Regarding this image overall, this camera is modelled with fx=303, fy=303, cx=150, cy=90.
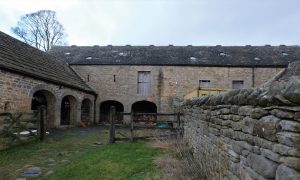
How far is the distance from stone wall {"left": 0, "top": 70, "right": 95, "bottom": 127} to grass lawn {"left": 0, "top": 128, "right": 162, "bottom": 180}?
285 centimetres

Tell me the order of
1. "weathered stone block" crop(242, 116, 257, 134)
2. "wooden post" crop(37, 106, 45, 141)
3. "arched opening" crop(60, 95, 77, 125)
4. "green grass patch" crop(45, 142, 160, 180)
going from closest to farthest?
1. "weathered stone block" crop(242, 116, 257, 134)
2. "green grass patch" crop(45, 142, 160, 180)
3. "wooden post" crop(37, 106, 45, 141)
4. "arched opening" crop(60, 95, 77, 125)

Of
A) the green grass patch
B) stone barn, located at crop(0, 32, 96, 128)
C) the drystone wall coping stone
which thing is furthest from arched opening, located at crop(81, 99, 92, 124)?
the drystone wall coping stone

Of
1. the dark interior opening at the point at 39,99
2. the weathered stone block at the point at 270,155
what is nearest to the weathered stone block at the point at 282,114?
the weathered stone block at the point at 270,155

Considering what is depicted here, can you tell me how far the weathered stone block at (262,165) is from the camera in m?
2.90

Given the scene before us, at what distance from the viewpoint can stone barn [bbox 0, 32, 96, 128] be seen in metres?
12.0

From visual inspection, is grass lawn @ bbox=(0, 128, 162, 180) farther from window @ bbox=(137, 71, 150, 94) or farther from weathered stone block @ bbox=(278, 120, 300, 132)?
window @ bbox=(137, 71, 150, 94)

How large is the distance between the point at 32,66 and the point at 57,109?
305 centimetres

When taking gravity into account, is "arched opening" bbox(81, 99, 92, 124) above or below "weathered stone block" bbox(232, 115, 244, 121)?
below

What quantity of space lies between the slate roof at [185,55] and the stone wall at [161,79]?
1.25 feet

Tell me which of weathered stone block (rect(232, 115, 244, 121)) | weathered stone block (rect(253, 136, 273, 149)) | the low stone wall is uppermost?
weathered stone block (rect(232, 115, 244, 121))

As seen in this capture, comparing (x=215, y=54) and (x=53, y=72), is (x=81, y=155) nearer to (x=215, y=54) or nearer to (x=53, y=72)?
(x=53, y=72)

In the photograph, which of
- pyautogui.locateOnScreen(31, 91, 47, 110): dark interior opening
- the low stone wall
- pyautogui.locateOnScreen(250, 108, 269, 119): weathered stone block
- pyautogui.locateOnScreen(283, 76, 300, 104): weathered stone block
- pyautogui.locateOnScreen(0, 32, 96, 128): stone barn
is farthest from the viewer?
pyautogui.locateOnScreen(31, 91, 47, 110): dark interior opening

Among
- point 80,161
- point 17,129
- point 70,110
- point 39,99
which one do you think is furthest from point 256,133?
point 70,110

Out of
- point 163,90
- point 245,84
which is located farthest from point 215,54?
point 163,90
